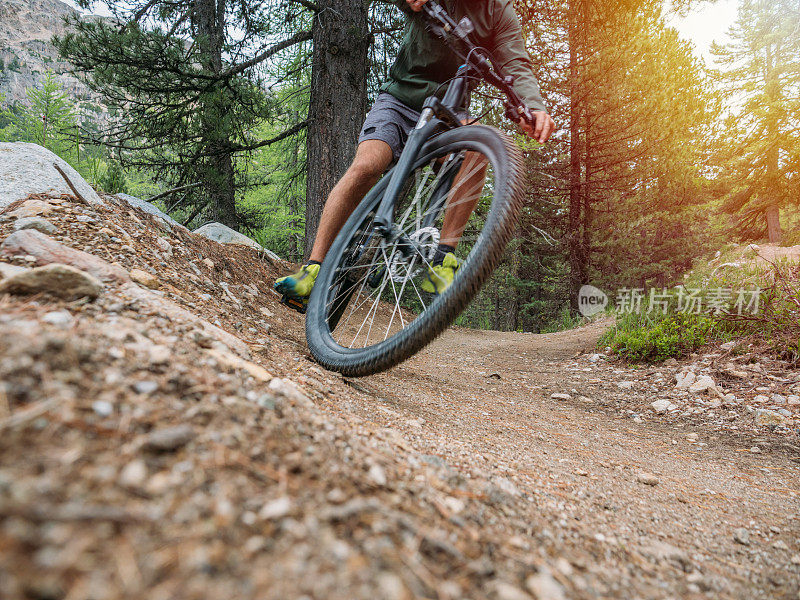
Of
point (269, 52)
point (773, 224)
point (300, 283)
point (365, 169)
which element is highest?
point (773, 224)

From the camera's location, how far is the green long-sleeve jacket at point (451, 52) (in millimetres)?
2090

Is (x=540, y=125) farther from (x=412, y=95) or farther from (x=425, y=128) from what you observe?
(x=412, y=95)

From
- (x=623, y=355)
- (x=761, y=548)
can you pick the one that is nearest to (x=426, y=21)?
(x=761, y=548)

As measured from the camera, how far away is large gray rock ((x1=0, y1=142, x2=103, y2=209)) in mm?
2045

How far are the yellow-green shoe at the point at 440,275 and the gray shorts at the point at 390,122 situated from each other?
814mm

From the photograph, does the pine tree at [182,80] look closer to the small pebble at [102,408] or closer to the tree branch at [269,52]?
the tree branch at [269,52]

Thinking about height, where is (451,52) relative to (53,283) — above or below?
above

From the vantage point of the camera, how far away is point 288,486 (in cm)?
60

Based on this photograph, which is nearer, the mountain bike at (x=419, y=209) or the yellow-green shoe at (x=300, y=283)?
the mountain bike at (x=419, y=209)

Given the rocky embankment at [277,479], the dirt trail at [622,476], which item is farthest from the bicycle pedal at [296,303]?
the dirt trail at [622,476]

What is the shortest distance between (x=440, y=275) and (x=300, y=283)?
34.1 inches

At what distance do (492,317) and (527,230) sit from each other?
654 centimetres

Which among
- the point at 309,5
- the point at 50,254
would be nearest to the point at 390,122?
the point at 50,254

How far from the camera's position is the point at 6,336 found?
2.17ft
